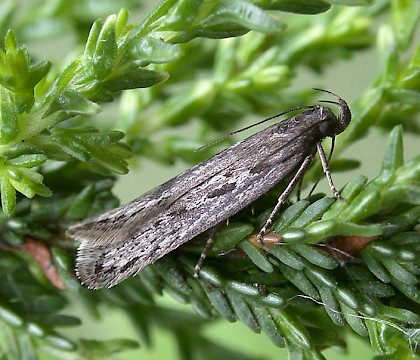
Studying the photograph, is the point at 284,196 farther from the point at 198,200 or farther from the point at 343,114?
the point at 343,114

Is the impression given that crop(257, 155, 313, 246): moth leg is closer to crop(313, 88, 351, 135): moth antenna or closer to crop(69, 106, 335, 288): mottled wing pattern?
crop(69, 106, 335, 288): mottled wing pattern

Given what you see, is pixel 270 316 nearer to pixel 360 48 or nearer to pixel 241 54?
pixel 241 54

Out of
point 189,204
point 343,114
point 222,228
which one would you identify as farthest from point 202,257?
point 343,114

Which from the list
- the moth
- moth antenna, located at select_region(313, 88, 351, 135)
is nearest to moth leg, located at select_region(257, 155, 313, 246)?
the moth

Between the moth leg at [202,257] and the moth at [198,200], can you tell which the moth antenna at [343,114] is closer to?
the moth at [198,200]

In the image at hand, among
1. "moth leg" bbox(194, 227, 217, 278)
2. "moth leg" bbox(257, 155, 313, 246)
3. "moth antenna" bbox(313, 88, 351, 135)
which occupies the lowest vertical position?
"moth leg" bbox(194, 227, 217, 278)

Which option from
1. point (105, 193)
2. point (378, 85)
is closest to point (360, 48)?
point (378, 85)

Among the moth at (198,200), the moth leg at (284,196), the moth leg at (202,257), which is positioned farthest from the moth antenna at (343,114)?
the moth leg at (202,257)

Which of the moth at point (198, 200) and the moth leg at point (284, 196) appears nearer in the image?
the moth leg at point (284, 196)

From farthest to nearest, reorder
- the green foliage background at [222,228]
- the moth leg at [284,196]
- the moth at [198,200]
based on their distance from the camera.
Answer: the moth at [198,200], the moth leg at [284,196], the green foliage background at [222,228]
